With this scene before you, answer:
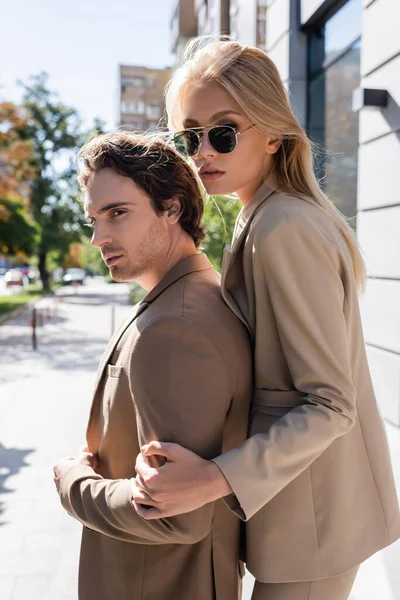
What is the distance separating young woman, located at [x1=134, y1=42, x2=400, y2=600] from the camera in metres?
1.28

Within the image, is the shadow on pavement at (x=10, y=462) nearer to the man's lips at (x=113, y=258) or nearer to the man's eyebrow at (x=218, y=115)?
the man's lips at (x=113, y=258)

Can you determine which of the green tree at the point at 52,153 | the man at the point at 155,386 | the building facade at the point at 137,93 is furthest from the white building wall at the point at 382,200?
the building facade at the point at 137,93

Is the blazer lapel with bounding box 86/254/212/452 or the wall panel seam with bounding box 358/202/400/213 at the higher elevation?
the wall panel seam with bounding box 358/202/400/213

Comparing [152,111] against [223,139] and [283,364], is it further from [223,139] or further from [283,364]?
[283,364]

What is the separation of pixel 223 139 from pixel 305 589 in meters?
1.16

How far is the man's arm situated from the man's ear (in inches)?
14.4

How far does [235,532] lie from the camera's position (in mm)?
1535

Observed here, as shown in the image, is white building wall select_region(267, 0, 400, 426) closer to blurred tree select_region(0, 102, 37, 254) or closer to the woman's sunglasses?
the woman's sunglasses

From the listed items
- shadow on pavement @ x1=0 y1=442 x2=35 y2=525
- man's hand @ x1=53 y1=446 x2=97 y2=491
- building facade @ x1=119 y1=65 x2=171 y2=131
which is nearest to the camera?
man's hand @ x1=53 y1=446 x2=97 y2=491

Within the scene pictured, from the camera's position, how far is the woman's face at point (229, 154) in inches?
60.0

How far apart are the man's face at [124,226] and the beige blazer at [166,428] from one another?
0.08m

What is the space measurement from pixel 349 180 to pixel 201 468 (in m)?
6.45

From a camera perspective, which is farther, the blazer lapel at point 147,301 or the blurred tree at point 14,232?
the blurred tree at point 14,232

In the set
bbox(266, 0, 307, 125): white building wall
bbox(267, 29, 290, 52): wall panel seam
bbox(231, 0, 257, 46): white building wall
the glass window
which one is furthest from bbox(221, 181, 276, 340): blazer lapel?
bbox(231, 0, 257, 46): white building wall
